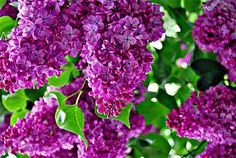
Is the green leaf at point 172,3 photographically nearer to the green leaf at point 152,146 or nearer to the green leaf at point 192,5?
the green leaf at point 192,5

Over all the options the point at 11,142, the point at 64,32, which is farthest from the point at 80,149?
the point at 64,32

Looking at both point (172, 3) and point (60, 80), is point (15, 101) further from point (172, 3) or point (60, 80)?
point (172, 3)

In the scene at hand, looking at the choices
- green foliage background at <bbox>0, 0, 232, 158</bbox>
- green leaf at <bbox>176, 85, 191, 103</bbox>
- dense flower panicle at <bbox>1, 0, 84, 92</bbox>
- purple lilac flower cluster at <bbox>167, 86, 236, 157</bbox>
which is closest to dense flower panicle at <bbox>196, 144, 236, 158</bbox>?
purple lilac flower cluster at <bbox>167, 86, 236, 157</bbox>

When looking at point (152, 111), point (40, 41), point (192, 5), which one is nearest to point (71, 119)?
point (40, 41)

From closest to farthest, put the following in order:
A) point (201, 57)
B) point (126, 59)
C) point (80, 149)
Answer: point (126, 59) → point (80, 149) → point (201, 57)

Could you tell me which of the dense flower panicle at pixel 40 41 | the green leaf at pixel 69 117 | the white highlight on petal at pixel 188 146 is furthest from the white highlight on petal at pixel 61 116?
the white highlight on petal at pixel 188 146

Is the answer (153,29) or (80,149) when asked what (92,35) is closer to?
(153,29)
